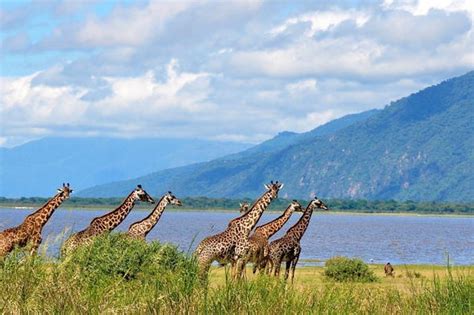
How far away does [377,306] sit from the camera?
607 inches

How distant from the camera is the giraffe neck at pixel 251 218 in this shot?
2262cm

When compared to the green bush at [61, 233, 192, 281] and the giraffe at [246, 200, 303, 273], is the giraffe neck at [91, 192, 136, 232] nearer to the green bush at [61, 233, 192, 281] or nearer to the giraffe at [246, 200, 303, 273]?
the green bush at [61, 233, 192, 281]

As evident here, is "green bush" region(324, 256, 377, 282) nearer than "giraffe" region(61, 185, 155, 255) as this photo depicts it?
No

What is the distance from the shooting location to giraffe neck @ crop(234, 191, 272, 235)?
22625 mm

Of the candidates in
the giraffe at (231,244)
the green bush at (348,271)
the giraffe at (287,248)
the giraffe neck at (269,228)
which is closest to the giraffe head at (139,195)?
the giraffe neck at (269,228)

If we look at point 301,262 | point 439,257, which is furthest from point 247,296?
point 439,257

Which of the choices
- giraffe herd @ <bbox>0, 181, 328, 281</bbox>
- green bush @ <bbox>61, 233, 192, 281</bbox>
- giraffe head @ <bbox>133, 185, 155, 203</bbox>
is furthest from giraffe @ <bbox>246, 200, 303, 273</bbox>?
giraffe head @ <bbox>133, 185, 155, 203</bbox>

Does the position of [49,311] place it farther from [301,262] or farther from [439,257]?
[439,257]

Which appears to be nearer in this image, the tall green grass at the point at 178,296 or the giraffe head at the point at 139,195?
the tall green grass at the point at 178,296

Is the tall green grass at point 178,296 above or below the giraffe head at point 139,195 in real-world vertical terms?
below

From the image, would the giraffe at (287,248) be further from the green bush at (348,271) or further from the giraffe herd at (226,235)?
the green bush at (348,271)

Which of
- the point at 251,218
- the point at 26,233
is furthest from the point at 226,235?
the point at 26,233

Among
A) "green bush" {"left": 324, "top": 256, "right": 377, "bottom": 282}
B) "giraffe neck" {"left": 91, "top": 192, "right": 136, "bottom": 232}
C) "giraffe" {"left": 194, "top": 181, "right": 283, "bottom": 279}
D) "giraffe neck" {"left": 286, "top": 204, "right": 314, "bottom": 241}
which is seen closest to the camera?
"giraffe" {"left": 194, "top": 181, "right": 283, "bottom": 279}

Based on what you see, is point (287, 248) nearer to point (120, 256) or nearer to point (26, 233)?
point (120, 256)
